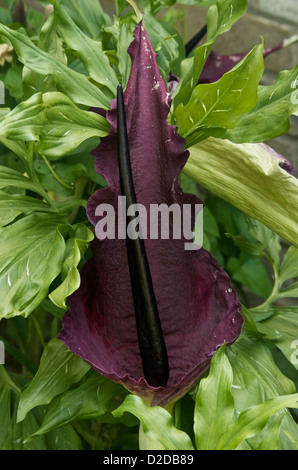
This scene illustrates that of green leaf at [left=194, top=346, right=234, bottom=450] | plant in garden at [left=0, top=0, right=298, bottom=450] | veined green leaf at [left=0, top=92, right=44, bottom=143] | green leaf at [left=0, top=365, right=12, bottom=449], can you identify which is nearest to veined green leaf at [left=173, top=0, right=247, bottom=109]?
plant in garden at [left=0, top=0, right=298, bottom=450]

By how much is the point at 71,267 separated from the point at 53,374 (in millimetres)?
128

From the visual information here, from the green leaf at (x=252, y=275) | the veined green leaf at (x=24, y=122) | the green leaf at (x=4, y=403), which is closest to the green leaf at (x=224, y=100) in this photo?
the veined green leaf at (x=24, y=122)

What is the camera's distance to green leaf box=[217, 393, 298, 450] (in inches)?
14.4

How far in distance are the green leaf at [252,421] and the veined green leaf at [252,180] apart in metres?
0.16

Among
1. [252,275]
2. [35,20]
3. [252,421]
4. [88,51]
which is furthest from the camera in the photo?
[252,275]

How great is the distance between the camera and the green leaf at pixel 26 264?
42 cm

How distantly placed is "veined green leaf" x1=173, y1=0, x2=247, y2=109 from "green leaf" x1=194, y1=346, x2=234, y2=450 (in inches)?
8.6

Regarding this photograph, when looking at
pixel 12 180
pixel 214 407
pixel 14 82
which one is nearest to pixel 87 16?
pixel 14 82

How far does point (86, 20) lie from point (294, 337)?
413mm

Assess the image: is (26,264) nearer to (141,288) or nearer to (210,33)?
(141,288)

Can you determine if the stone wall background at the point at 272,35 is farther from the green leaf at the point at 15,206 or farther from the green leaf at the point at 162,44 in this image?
the green leaf at the point at 15,206

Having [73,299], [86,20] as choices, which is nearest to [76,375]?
[73,299]

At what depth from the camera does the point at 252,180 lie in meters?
0.49
